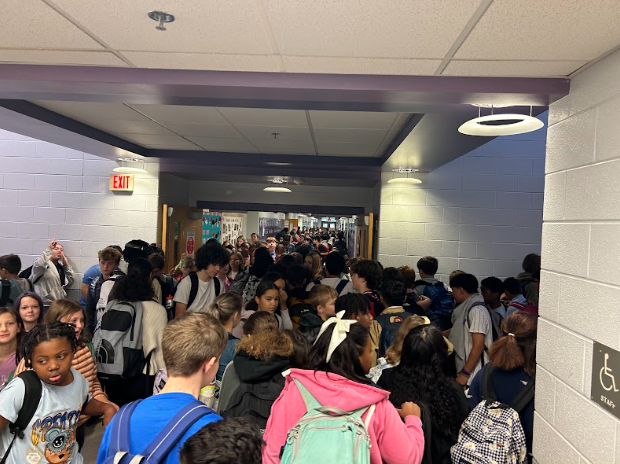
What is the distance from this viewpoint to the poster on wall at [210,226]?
33.0 ft

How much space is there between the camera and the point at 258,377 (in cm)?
233

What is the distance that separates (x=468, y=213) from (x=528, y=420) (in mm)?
4446

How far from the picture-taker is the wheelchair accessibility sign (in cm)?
180

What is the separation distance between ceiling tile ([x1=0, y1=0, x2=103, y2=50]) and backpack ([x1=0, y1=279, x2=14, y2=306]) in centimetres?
239

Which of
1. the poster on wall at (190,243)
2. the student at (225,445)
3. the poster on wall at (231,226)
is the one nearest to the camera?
the student at (225,445)

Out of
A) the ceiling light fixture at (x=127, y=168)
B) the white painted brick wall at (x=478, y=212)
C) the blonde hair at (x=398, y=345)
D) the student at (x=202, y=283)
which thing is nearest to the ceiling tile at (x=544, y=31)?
the blonde hair at (x=398, y=345)

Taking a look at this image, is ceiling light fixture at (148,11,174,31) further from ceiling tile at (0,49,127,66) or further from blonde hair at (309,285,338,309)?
blonde hair at (309,285,338,309)

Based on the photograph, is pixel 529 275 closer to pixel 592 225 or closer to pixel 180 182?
pixel 592 225

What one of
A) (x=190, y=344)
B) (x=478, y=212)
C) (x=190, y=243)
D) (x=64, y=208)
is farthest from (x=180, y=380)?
(x=190, y=243)

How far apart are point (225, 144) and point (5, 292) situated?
9.20 feet

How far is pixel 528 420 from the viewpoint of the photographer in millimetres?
2518

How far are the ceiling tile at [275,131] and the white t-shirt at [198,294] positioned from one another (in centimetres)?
156

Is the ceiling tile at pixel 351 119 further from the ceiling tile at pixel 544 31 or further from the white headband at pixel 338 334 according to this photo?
the white headband at pixel 338 334

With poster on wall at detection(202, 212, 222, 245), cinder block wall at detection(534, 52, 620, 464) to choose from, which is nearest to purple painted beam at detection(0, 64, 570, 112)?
cinder block wall at detection(534, 52, 620, 464)
